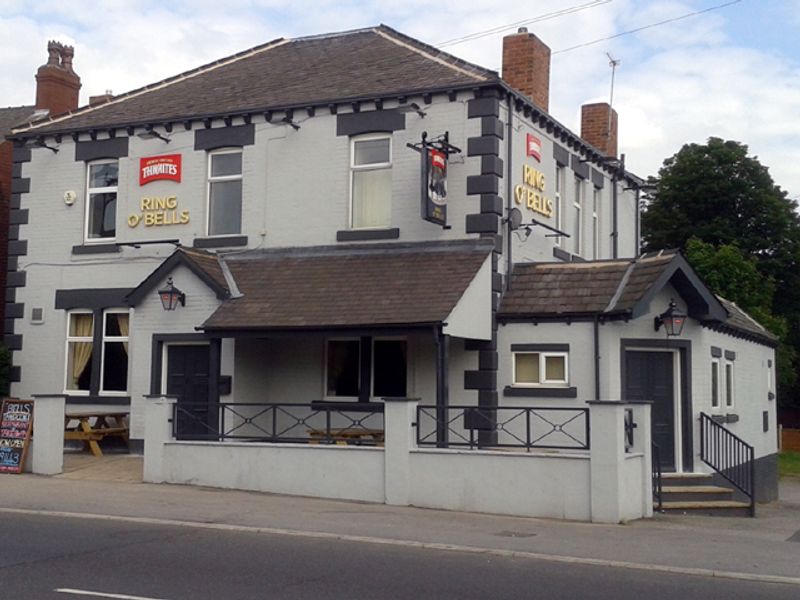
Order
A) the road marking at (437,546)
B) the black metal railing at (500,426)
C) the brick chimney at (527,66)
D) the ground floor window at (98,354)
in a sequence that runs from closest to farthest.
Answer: the road marking at (437,546)
the black metal railing at (500,426)
the brick chimney at (527,66)
the ground floor window at (98,354)

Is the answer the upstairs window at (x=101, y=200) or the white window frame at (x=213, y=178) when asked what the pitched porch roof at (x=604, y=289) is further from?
the upstairs window at (x=101, y=200)

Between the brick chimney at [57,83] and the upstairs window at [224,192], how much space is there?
6.63m

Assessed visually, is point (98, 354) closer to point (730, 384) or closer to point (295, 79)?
point (295, 79)

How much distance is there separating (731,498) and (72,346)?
13.3 meters

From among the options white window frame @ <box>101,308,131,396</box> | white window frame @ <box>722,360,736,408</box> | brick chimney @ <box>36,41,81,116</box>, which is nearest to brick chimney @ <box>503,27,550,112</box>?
white window frame @ <box>722,360,736,408</box>

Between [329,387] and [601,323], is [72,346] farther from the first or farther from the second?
Answer: [601,323]

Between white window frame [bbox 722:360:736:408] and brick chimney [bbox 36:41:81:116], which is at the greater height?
brick chimney [bbox 36:41:81:116]

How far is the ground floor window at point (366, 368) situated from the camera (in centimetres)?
1952

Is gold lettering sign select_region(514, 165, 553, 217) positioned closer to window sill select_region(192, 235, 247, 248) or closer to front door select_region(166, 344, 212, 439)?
window sill select_region(192, 235, 247, 248)

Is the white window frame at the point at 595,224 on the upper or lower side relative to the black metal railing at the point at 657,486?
upper

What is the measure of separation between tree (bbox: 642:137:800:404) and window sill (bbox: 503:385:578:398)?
3099 cm

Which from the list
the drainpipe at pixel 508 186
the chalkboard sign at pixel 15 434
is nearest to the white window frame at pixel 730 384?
the drainpipe at pixel 508 186

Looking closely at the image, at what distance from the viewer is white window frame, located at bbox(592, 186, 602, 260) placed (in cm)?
2423

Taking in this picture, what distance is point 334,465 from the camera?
16.5 m
